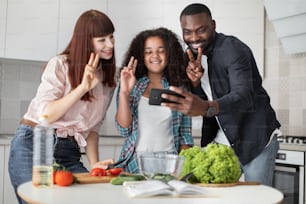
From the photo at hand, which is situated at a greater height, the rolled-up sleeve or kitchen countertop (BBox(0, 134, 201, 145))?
the rolled-up sleeve

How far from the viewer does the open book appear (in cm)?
77

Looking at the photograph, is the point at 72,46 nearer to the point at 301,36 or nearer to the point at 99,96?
the point at 99,96

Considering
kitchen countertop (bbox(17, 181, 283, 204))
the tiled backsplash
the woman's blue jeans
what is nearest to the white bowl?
kitchen countertop (bbox(17, 181, 283, 204))

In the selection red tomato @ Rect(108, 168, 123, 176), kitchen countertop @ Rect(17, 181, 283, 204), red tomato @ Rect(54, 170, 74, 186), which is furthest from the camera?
red tomato @ Rect(108, 168, 123, 176)

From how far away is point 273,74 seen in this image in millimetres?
1048

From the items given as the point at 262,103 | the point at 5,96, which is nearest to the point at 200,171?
the point at 262,103

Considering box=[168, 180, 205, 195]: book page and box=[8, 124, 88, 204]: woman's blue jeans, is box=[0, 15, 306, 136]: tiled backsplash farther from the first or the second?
box=[168, 180, 205, 195]: book page

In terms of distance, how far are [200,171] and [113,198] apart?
0.74 feet

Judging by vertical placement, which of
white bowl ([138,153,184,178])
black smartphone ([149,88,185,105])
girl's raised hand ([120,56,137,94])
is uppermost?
girl's raised hand ([120,56,137,94])

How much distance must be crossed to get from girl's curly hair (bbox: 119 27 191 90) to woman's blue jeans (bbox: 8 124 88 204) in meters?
0.23

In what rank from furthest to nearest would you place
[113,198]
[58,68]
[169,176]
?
1. [58,68]
2. [169,176]
3. [113,198]

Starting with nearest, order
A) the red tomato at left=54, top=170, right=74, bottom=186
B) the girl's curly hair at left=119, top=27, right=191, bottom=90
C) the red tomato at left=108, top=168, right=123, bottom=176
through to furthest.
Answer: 1. the red tomato at left=54, top=170, right=74, bottom=186
2. the red tomato at left=108, top=168, right=123, bottom=176
3. the girl's curly hair at left=119, top=27, right=191, bottom=90

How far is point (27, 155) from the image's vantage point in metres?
1.03

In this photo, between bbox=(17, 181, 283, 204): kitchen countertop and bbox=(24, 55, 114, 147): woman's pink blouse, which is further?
bbox=(24, 55, 114, 147): woman's pink blouse
